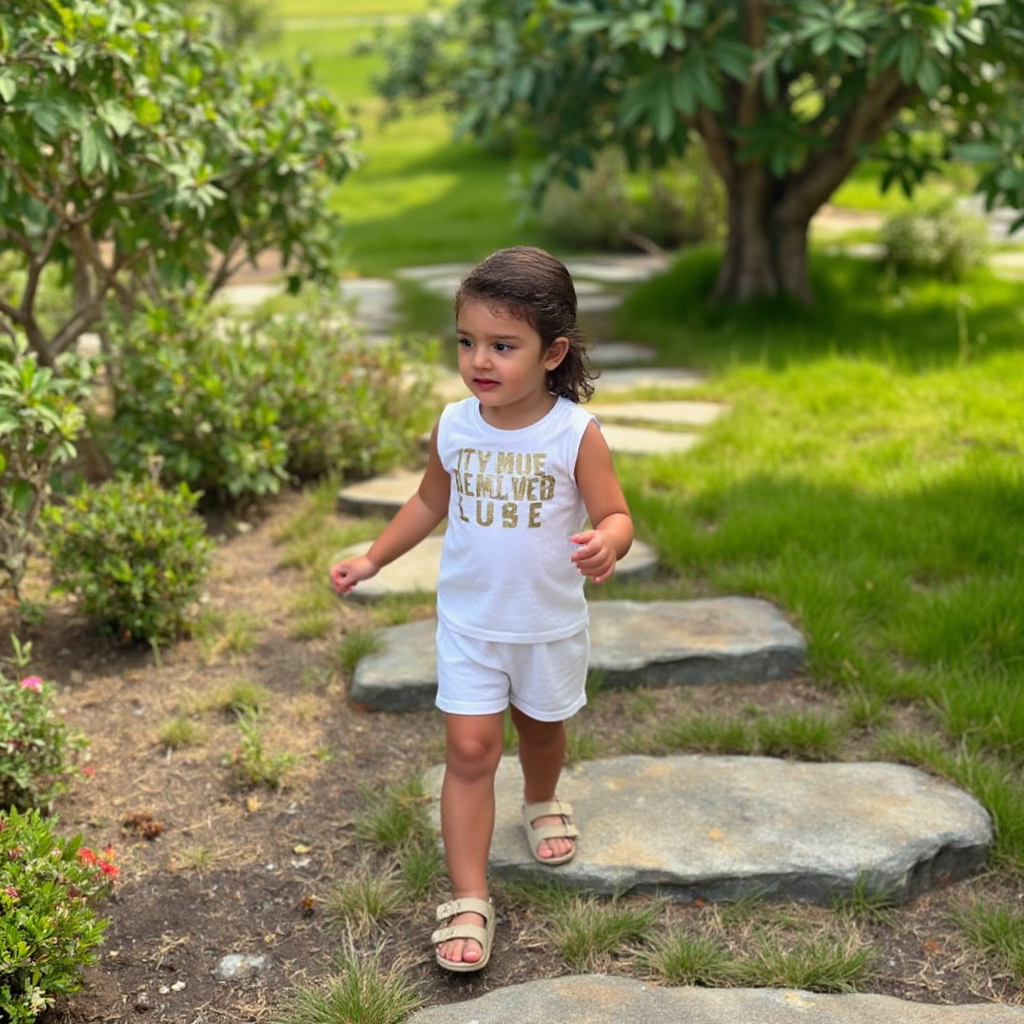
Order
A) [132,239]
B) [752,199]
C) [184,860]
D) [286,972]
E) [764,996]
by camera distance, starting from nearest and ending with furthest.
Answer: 1. [764,996]
2. [286,972]
3. [184,860]
4. [132,239]
5. [752,199]

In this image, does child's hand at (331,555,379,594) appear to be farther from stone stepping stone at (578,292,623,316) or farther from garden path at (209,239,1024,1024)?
stone stepping stone at (578,292,623,316)

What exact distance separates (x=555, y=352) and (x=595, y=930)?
106 cm

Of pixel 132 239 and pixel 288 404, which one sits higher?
pixel 132 239

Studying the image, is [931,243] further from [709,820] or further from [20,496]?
[20,496]

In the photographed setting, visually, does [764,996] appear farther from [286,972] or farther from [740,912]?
[286,972]

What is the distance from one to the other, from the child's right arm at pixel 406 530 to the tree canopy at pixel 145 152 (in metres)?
1.47

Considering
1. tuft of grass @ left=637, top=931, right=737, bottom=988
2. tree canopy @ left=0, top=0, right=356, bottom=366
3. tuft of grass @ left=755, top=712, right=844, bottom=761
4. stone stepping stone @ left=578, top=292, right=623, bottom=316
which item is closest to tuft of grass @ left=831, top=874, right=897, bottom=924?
tuft of grass @ left=637, top=931, right=737, bottom=988

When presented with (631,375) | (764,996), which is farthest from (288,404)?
(764,996)

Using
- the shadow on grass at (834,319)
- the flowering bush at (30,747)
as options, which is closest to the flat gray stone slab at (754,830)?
the flowering bush at (30,747)

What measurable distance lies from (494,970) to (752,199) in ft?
16.0

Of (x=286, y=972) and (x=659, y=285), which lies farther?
(x=659, y=285)

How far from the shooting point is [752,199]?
20.9 ft

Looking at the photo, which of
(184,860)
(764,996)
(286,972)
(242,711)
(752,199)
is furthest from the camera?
(752,199)

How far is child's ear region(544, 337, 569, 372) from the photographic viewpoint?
7.55ft
